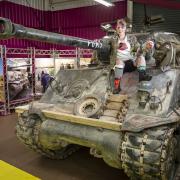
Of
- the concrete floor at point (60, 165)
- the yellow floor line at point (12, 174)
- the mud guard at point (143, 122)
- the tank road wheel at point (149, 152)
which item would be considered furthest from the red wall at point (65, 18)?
the tank road wheel at point (149, 152)

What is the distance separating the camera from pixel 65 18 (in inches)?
575

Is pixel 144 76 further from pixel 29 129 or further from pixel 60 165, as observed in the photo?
pixel 60 165

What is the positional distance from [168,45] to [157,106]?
1.23 m

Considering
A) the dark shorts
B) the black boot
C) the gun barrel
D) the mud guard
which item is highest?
the gun barrel

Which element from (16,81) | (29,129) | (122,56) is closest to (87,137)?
(29,129)

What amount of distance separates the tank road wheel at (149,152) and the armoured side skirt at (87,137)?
0.44ft

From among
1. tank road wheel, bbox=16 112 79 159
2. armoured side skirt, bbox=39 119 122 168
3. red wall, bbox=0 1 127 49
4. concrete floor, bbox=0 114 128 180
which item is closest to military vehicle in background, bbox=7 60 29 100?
concrete floor, bbox=0 114 128 180

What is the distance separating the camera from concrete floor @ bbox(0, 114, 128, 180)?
4.09 m

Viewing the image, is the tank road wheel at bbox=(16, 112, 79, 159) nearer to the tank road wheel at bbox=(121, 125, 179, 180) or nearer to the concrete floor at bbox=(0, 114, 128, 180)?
the concrete floor at bbox=(0, 114, 128, 180)

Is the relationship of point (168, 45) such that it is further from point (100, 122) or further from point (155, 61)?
point (100, 122)

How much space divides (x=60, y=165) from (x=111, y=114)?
4.93 ft

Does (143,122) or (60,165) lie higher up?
(143,122)

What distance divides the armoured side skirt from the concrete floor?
504mm

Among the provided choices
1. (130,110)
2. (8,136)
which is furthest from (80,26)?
(130,110)
